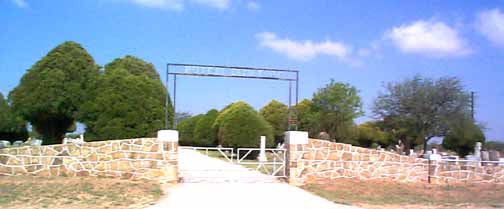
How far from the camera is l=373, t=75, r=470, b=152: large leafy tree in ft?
111

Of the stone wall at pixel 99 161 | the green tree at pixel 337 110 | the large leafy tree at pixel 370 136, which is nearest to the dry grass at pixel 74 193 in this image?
the stone wall at pixel 99 161

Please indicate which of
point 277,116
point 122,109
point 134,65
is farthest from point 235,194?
point 277,116

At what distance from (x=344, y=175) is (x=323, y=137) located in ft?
42.3

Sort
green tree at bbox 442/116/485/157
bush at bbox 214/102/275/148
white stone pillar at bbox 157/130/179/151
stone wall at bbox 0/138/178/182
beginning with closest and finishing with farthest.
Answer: stone wall at bbox 0/138/178/182 < white stone pillar at bbox 157/130/179/151 < bush at bbox 214/102/275/148 < green tree at bbox 442/116/485/157

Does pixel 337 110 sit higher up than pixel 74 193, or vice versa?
pixel 337 110

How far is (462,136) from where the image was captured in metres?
34.5

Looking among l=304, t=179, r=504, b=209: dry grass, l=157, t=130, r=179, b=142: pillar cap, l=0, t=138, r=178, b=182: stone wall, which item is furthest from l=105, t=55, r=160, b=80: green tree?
l=304, t=179, r=504, b=209: dry grass

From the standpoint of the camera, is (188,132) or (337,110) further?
→ (188,132)

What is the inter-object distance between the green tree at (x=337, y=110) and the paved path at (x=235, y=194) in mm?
24437

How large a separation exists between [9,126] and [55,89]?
14203 millimetres

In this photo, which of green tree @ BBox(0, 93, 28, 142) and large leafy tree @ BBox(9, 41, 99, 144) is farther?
green tree @ BBox(0, 93, 28, 142)

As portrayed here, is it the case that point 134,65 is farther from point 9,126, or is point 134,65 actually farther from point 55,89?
point 9,126

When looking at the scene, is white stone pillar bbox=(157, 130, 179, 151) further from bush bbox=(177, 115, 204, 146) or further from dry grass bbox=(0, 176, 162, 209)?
bush bbox=(177, 115, 204, 146)

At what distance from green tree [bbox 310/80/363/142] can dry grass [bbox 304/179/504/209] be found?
23.3 metres
